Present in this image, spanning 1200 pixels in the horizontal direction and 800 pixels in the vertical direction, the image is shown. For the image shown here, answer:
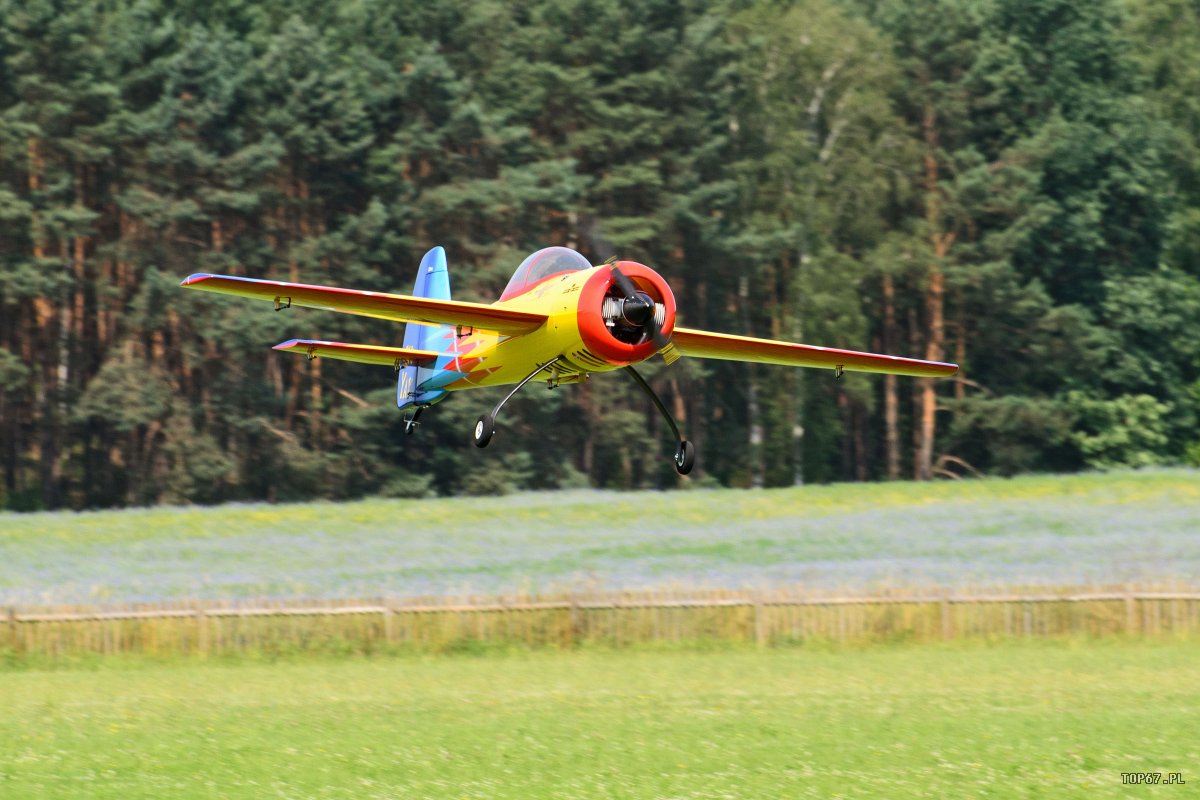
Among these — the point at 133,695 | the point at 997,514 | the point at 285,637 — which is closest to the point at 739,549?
the point at 997,514

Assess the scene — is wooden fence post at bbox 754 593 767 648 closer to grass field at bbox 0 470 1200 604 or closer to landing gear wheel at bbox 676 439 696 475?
grass field at bbox 0 470 1200 604

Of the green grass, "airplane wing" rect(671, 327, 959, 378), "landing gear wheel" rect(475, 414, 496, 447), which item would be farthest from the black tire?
the green grass

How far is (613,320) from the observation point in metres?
13.2

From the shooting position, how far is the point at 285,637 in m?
33.4

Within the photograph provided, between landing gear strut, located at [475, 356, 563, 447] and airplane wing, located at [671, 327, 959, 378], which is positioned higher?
airplane wing, located at [671, 327, 959, 378]

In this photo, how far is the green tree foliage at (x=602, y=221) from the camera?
60.0 meters

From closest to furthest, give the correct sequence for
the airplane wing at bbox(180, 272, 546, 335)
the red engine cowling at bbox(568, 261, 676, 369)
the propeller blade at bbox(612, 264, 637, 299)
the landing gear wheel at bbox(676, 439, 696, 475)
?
the airplane wing at bbox(180, 272, 546, 335), the propeller blade at bbox(612, 264, 637, 299), the red engine cowling at bbox(568, 261, 676, 369), the landing gear wheel at bbox(676, 439, 696, 475)

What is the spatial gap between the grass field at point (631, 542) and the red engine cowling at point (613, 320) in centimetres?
2253

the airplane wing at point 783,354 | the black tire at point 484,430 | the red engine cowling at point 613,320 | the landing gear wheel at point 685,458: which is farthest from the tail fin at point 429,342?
the landing gear wheel at point 685,458

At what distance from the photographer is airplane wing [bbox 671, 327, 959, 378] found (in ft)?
46.9

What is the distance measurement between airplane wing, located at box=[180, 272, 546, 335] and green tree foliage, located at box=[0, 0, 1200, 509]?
4156cm

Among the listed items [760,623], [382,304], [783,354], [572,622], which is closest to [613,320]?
[382,304]

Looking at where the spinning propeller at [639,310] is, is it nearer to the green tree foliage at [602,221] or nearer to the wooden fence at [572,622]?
the wooden fence at [572,622]

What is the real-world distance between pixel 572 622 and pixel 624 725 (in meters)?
11.6
